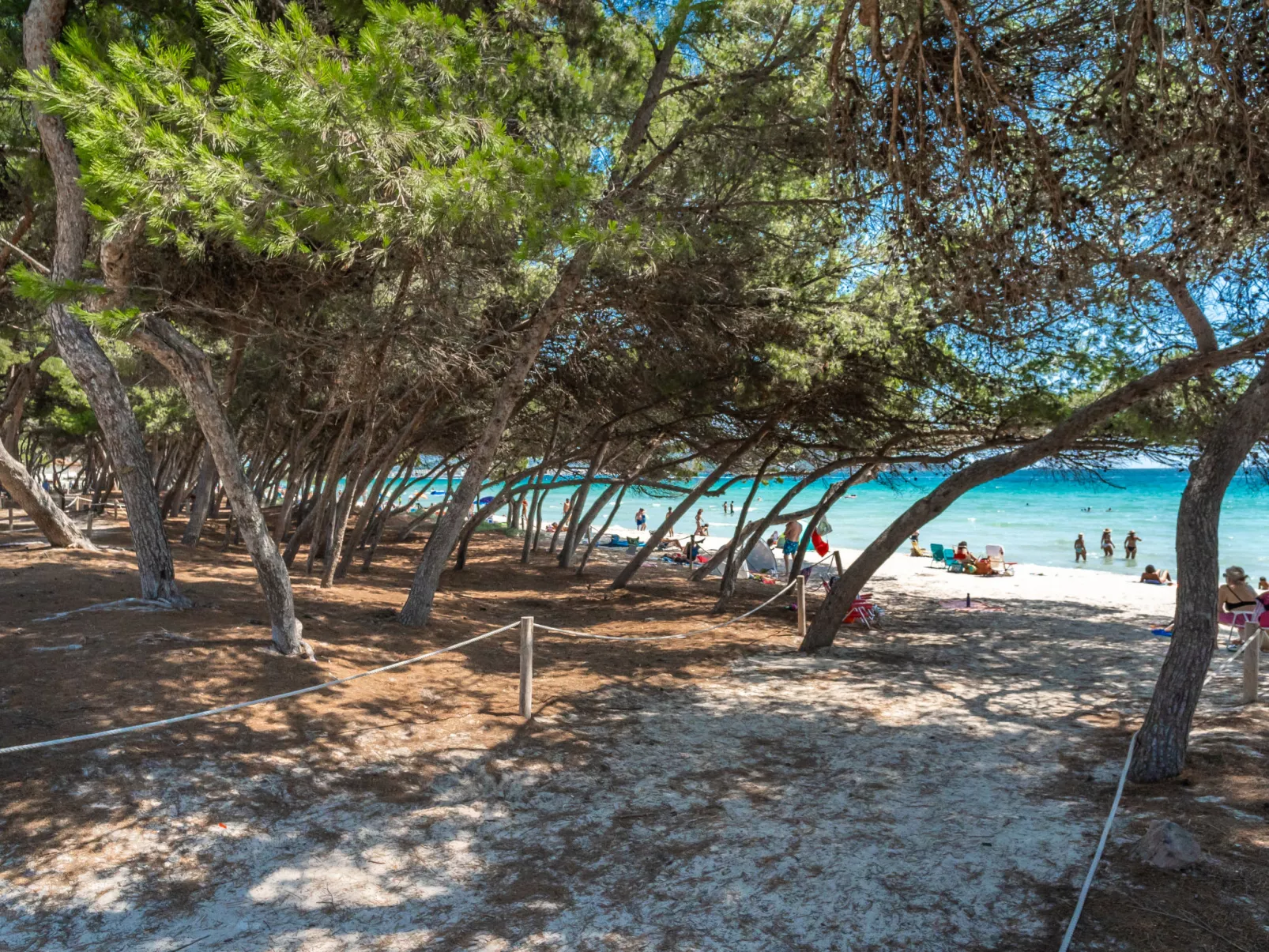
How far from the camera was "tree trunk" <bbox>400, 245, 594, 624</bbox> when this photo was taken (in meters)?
8.17

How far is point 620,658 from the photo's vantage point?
8570mm

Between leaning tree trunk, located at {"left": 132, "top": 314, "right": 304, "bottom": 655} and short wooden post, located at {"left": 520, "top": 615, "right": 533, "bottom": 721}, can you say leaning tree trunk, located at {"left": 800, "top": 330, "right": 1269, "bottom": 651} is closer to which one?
short wooden post, located at {"left": 520, "top": 615, "right": 533, "bottom": 721}

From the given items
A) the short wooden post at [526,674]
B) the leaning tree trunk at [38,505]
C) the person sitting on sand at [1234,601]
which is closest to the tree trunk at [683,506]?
the person sitting on sand at [1234,601]

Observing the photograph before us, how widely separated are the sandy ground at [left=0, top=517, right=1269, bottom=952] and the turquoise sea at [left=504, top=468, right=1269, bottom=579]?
1295cm

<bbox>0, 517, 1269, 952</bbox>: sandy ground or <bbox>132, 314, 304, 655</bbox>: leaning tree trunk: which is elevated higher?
<bbox>132, 314, 304, 655</bbox>: leaning tree trunk

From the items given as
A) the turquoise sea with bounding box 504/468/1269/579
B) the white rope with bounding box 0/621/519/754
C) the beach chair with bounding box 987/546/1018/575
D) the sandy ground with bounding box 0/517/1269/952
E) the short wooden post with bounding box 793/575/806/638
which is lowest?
the sandy ground with bounding box 0/517/1269/952

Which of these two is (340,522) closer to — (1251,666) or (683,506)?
(683,506)

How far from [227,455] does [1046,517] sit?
176ft

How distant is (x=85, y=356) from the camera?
695 cm

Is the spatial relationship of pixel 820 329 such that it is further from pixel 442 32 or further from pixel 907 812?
pixel 907 812

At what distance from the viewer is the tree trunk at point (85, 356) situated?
653cm

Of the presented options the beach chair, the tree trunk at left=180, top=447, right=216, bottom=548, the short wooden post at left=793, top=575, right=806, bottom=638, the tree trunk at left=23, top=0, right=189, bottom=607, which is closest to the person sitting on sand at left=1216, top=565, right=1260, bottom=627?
the short wooden post at left=793, top=575, right=806, bottom=638

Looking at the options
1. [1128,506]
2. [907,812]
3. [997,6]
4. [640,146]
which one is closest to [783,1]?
[640,146]

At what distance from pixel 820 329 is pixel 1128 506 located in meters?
59.0
